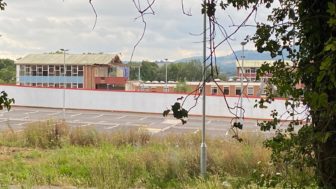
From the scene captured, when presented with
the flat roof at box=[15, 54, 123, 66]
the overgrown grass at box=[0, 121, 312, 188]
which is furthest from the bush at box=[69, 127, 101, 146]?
the flat roof at box=[15, 54, 123, 66]

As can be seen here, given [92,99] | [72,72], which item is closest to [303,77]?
[92,99]

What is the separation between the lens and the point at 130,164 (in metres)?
11.1

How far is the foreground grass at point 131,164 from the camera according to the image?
936 cm

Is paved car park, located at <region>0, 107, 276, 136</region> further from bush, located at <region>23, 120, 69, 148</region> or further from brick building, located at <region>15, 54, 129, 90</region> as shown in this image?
brick building, located at <region>15, 54, 129, 90</region>

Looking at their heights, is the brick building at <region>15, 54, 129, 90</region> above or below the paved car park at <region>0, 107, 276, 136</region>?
above

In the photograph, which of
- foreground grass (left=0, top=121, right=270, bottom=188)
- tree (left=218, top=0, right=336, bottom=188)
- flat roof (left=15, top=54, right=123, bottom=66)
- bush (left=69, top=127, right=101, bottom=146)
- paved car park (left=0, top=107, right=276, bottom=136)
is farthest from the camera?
flat roof (left=15, top=54, right=123, bottom=66)

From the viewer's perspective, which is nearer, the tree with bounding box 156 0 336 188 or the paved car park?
Result: the tree with bounding box 156 0 336 188

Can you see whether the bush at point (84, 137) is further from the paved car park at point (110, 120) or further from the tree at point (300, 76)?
the tree at point (300, 76)

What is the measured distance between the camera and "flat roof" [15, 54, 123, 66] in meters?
52.1

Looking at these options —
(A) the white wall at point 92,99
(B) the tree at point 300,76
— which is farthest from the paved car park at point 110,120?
(B) the tree at point 300,76

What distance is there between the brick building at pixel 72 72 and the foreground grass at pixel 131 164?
35753 mm

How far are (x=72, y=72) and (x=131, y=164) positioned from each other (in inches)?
1647

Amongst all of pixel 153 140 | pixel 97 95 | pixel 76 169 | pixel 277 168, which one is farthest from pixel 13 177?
pixel 97 95

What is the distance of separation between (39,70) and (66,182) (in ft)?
149
